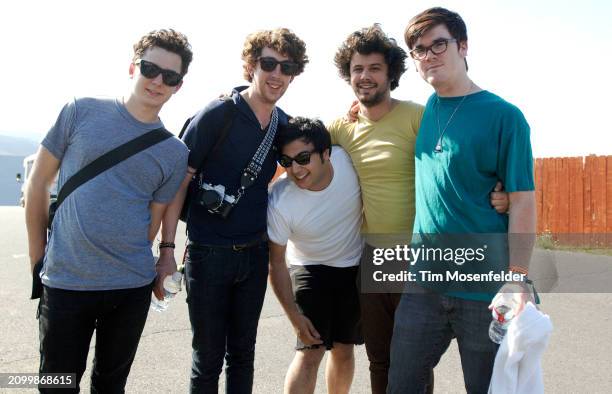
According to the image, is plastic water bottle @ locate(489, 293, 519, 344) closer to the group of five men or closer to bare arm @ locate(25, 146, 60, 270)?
the group of five men

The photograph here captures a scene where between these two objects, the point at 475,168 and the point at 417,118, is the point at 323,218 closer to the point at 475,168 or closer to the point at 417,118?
the point at 417,118

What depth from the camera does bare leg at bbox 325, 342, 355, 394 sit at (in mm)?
3537

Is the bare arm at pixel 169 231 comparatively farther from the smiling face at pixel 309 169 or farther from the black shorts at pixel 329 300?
the black shorts at pixel 329 300

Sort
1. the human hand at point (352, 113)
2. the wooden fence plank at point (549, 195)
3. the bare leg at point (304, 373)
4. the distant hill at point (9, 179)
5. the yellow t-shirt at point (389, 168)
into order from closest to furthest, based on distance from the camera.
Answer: the yellow t-shirt at point (389, 168) < the bare leg at point (304, 373) < the human hand at point (352, 113) < the wooden fence plank at point (549, 195) < the distant hill at point (9, 179)

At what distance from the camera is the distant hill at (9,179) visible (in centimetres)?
5969

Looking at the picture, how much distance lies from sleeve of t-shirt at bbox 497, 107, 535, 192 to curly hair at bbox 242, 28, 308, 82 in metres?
1.35

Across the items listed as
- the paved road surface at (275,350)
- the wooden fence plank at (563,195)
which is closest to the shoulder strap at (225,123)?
the paved road surface at (275,350)

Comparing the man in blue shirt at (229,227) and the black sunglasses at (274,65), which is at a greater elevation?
the black sunglasses at (274,65)

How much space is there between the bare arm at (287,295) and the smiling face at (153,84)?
1082 mm

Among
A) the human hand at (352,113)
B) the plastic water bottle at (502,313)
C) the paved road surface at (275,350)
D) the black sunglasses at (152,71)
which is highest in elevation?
the black sunglasses at (152,71)

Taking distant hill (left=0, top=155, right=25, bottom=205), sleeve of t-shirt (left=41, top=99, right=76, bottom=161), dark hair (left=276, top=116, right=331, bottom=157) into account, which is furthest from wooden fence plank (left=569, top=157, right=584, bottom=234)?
distant hill (left=0, top=155, right=25, bottom=205)

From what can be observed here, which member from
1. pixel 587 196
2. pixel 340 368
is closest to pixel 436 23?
pixel 340 368

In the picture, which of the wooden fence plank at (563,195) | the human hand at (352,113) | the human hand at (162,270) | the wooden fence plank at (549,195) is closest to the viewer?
the human hand at (162,270)

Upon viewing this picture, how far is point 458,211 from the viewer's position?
257 cm
